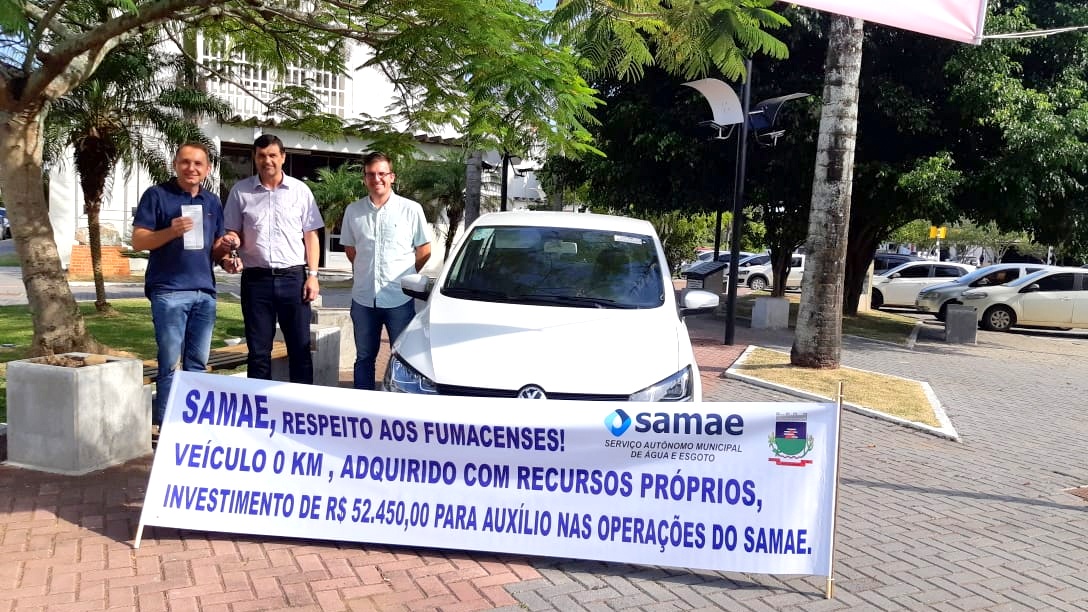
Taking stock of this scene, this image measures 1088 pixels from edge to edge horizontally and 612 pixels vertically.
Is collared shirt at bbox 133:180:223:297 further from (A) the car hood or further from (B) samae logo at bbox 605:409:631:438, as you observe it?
(B) samae logo at bbox 605:409:631:438

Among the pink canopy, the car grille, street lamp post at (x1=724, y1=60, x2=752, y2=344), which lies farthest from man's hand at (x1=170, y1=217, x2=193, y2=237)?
street lamp post at (x1=724, y1=60, x2=752, y2=344)

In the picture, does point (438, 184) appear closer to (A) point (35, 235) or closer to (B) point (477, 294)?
(A) point (35, 235)

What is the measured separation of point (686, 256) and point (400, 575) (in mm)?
30680

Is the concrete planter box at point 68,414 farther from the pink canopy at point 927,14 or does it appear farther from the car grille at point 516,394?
the pink canopy at point 927,14

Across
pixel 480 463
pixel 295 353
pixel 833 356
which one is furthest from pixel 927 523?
pixel 833 356

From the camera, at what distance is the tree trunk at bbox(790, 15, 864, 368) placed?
33.0ft

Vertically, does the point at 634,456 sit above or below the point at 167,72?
below

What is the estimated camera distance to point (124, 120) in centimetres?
1280

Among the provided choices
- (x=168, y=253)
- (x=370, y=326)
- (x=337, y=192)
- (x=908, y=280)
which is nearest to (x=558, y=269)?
(x=370, y=326)

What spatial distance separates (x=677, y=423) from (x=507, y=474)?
0.88 meters

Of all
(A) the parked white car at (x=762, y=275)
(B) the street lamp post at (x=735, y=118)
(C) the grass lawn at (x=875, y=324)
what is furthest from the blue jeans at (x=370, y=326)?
(A) the parked white car at (x=762, y=275)

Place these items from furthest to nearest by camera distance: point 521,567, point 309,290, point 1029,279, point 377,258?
1. point 1029,279
2. point 377,258
3. point 309,290
4. point 521,567

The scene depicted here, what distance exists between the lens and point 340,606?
3645 mm

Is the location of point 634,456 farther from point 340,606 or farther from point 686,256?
point 686,256
